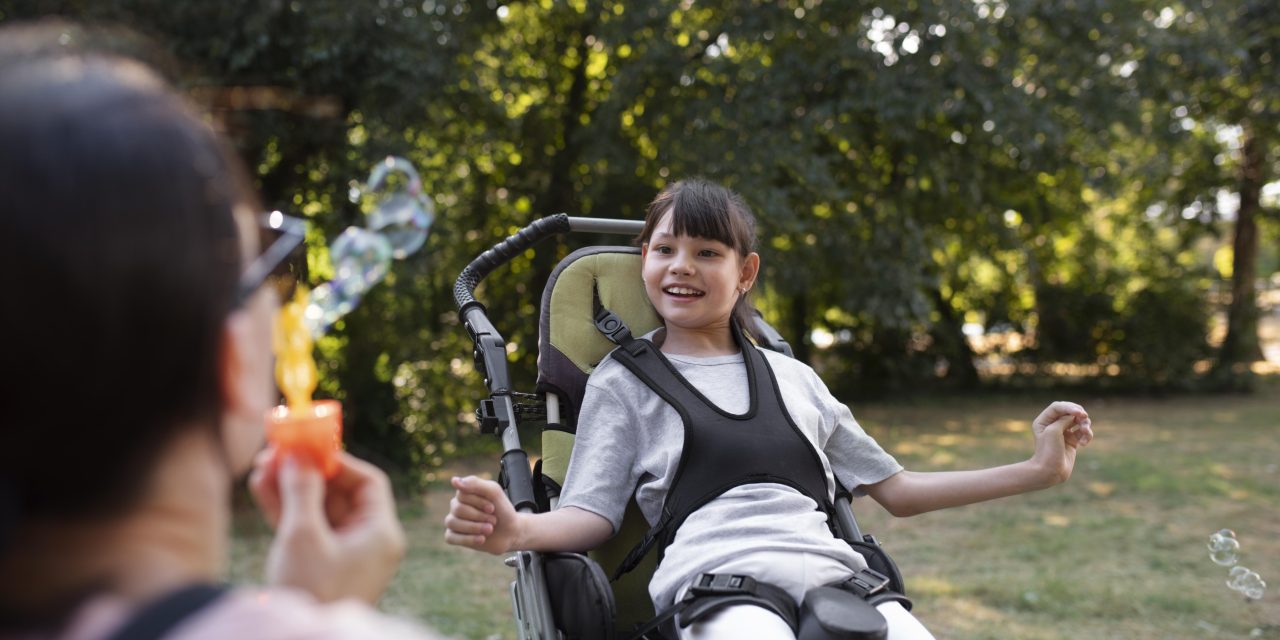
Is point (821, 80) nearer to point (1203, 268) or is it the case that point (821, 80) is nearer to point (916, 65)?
point (916, 65)

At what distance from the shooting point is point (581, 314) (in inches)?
110

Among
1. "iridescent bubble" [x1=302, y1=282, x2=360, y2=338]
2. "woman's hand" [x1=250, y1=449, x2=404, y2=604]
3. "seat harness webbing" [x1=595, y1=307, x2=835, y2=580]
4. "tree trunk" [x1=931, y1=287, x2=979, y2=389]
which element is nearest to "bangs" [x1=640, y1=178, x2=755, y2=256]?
"seat harness webbing" [x1=595, y1=307, x2=835, y2=580]

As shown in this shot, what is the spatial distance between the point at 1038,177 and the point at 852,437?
9233 mm

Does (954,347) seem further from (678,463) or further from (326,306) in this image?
(326,306)

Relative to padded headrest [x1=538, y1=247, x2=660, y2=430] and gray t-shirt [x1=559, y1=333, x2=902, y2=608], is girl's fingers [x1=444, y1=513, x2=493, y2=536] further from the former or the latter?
padded headrest [x1=538, y1=247, x2=660, y2=430]

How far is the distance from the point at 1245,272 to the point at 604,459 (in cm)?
1261

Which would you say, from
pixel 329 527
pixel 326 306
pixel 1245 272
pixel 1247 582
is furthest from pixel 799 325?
pixel 329 527

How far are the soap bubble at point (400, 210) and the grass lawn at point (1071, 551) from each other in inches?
103

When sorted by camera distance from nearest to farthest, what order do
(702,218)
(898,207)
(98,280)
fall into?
(98,280) → (702,218) → (898,207)

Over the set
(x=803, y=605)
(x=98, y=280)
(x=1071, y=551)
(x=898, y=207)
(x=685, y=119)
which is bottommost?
(x=1071, y=551)

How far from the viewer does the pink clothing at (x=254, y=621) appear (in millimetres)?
674

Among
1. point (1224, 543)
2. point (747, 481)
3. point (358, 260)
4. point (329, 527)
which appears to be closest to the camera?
point (329, 527)

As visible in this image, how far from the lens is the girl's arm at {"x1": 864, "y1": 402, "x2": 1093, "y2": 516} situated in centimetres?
221

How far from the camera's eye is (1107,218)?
14.7 m
